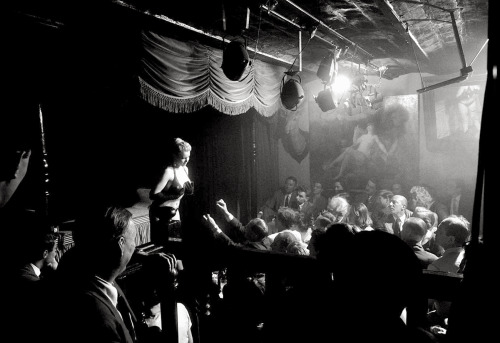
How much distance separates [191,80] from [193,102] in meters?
0.31

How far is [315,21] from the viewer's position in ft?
14.8

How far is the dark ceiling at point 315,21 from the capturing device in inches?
146

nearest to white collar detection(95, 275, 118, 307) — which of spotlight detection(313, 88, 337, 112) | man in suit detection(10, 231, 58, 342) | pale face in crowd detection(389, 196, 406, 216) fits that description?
man in suit detection(10, 231, 58, 342)

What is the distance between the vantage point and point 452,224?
13.0 feet

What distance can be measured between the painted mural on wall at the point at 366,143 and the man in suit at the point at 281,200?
1443 mm

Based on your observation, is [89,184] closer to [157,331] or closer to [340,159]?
[157,331]

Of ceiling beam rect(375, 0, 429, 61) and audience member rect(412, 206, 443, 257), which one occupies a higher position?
ceiling beam rect(375, 0, 429, 61)

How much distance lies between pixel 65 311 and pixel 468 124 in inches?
364

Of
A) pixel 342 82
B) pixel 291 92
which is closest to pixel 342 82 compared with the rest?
pixel 342 82

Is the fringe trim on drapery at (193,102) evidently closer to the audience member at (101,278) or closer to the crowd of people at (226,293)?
the crowd of people at (226,293)

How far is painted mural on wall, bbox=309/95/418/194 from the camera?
342 inches

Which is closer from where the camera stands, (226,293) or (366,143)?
(226,293)

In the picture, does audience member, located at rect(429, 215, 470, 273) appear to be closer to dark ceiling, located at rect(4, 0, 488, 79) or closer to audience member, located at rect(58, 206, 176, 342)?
dark ceiling, located at rect(4, 0, 488, 79)

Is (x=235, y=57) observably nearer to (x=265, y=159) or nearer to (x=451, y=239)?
(x=451, y=239)
